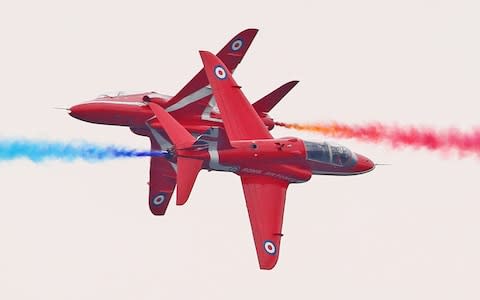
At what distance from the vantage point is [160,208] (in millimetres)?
55094

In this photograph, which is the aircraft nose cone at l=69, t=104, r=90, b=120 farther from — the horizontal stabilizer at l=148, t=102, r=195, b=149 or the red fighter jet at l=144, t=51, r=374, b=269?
the horizontal stabilizer at l=148, t=102, r=195, b=149

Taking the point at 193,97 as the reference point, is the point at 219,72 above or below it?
above

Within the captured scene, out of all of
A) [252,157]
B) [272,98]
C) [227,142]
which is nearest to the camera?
[227,142]

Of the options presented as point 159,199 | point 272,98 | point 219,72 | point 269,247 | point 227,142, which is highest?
point 219,72

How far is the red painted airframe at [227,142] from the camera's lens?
52.3 metres

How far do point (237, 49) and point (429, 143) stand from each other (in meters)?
8.27

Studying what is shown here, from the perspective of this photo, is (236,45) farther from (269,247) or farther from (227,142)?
(269,247)

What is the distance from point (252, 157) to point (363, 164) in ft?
17.8

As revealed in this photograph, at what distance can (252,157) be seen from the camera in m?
52.9

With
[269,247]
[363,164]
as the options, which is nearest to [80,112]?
[269,247]

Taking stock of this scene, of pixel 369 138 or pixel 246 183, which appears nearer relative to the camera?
pixel 246 183

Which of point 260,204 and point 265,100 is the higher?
point 265,100

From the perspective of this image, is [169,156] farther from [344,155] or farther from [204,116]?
[344,155]

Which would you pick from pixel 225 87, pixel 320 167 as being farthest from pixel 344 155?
pixel 225 87
